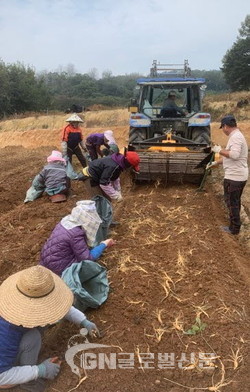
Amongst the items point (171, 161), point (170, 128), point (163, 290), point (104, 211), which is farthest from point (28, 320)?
point (170, 128)

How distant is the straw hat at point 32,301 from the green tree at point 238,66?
121 ft

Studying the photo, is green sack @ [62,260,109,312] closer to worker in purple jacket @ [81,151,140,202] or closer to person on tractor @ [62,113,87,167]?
worker in purple jacket @ [81,151,140,202]

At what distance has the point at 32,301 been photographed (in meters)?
2.55

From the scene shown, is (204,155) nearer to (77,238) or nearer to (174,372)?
(77,238)

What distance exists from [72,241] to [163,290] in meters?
1.04

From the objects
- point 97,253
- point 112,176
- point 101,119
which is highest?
point 112,176

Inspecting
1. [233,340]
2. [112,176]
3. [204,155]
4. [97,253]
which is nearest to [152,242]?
[112,176]

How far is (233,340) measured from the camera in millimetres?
3070

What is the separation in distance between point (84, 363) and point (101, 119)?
2249 centimetres

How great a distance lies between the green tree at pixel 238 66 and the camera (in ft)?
118

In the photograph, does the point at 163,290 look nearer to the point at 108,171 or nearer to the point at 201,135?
the point at 108,171

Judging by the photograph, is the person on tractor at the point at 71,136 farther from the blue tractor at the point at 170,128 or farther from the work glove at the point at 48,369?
the work glove at the point at 48,369

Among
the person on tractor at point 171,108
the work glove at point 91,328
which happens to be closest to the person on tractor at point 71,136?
the person on tractor at point 171,108

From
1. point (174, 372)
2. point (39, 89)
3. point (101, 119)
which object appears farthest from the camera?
point (39, 89)
